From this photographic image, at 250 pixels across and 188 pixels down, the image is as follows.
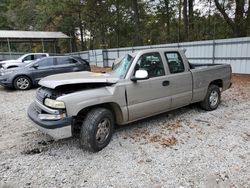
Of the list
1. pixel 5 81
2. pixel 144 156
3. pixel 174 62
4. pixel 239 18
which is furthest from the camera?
A: pixel 239 18

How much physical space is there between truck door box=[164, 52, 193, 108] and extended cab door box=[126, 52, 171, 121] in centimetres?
17

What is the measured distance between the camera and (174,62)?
197 inches

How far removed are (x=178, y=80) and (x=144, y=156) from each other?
2.02 m

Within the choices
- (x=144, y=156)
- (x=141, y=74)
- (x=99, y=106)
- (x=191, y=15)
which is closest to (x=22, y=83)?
(x=99, y=106)

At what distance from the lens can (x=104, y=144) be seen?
386cm

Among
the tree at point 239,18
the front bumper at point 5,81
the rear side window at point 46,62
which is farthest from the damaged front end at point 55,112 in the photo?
the tree at point 239,18

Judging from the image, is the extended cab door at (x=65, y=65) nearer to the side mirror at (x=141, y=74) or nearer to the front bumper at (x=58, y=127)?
the side mirror at (x=141, y=74)

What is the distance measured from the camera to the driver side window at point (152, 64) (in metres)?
4.41

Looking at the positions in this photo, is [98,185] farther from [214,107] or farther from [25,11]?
[25,11]

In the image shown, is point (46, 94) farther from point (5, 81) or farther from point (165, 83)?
point (5, 81)

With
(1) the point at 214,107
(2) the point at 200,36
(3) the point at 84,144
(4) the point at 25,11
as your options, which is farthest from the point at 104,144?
(4) the point at 25,11

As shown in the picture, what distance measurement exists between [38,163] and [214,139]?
3113 mm

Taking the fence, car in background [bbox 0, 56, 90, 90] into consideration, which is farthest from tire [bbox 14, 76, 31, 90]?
the fence

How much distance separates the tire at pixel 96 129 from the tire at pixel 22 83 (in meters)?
7.51
